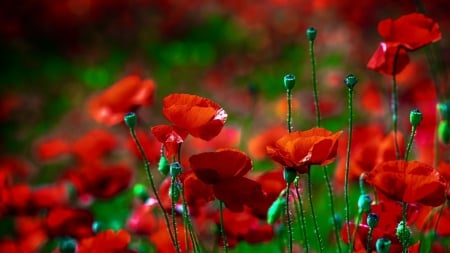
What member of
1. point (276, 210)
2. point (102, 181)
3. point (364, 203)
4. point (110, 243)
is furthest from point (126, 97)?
point (364, 203)

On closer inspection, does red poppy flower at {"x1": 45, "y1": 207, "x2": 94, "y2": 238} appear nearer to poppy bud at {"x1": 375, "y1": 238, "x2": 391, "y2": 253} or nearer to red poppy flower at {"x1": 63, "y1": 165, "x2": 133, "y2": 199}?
red poppy flower at {"x1": 63, "y1": 165, "x2": 133, "y2": 199}

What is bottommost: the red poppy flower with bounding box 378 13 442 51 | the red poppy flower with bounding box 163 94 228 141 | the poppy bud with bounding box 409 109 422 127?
the poppy bud with bounding box 409 109 422 127

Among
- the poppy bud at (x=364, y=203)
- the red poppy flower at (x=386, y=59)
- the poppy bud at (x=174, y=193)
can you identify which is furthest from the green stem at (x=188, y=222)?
the red poppy flower at (x=386, y=59)

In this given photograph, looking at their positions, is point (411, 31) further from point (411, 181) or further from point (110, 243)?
point (110, 243)

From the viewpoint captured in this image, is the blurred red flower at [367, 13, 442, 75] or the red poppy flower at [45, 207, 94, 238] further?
the red poppy flower at [45, 207, 94, 238]

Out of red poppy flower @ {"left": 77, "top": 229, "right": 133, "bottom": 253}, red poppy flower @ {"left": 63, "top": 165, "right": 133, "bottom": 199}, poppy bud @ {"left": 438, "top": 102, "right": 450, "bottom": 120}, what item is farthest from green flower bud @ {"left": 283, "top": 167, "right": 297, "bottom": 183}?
red poppy flower @ {"left": 63, "top": 165, "right": 133, "bottom": 199}

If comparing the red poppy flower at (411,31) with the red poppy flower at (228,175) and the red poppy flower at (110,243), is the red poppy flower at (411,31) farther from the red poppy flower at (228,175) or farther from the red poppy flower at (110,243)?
the red poppy flower at (110,243)
